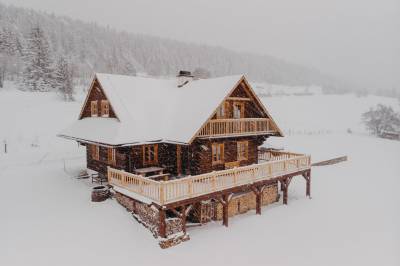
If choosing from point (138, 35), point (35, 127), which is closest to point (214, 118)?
point (35, 127)

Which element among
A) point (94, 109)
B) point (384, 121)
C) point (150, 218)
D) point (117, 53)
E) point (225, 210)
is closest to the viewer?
point (150, 218)

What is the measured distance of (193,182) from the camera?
1555 cm

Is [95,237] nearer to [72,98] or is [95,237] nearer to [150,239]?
[150,239]

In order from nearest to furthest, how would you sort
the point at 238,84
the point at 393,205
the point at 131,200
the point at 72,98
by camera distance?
the point at 131,200, the point at 238,84, the point at 393,205, the point at 72,98

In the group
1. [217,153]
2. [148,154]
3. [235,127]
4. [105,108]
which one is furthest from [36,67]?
[235,127]

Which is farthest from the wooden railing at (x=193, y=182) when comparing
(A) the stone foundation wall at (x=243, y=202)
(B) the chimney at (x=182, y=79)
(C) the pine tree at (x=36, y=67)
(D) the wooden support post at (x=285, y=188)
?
(C) the pine tree at (x=36, y=67)

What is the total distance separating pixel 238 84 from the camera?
20.0 m

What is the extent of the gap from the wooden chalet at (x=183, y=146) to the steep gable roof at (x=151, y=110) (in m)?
0.07

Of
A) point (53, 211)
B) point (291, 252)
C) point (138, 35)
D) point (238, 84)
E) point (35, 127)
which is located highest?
point (138, 35)

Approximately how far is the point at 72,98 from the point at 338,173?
4111cm

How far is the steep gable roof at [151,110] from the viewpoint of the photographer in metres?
18.4

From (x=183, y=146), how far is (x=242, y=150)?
4637 millimetres

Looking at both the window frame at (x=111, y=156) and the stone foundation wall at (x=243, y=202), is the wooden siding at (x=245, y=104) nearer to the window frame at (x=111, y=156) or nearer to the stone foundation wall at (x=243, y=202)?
the stone foundation wall at (x=243, y=202)

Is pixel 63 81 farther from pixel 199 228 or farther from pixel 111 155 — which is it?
pixel 199 228
